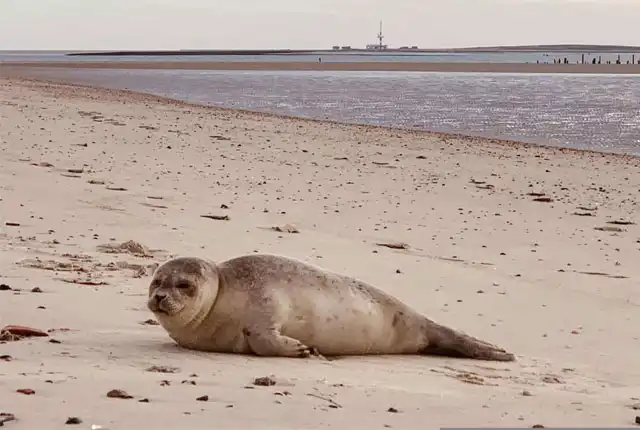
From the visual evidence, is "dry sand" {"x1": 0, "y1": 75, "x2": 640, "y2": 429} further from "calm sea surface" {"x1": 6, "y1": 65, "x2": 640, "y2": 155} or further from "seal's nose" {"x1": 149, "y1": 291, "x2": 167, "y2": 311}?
"calm sea surface" {"x1": 6, "y1": 65, "x2": 640, "y2": 155}

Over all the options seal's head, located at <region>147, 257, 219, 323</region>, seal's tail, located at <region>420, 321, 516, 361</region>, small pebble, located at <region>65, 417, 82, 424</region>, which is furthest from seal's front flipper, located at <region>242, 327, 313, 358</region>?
small pebble, located at <region>65, 417, 82, 424</region>

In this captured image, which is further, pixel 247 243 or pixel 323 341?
pixel 247 243

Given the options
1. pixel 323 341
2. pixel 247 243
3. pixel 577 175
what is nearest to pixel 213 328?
pixel 323 341

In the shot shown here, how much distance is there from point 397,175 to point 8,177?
4840 mm

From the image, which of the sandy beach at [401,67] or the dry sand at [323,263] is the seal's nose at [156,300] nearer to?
the dry sand at [323,263]

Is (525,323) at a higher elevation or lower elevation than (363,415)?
lower

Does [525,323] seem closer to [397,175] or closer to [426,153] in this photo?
[397,175]

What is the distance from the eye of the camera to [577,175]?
47.6 feet

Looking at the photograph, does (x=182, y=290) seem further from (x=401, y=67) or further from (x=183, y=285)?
(x=401, y=67)

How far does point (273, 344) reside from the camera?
504 centimetres

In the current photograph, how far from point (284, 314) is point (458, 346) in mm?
938

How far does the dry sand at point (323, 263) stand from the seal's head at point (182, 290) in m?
0.18

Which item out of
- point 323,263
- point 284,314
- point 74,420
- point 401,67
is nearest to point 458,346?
point 284,314

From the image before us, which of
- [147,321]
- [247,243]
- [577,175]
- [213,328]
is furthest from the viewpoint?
[577,175]
